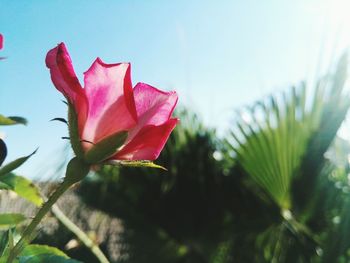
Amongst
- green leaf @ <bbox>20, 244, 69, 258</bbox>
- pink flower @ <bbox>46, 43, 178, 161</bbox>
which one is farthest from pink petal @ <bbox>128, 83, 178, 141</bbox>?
green leaf @ <bbox>20, 244, 69, 258</bbox>

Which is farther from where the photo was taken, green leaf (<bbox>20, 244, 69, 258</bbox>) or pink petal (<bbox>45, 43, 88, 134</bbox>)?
green leaf (<bbox>20, 244, 69, 258</bbox>)

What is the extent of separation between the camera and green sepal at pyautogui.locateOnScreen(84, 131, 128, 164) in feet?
1.17

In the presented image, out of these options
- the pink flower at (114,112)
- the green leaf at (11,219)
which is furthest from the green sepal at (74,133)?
the green leaf at (11,219)

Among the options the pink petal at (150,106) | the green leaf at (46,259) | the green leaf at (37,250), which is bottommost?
the green leaf at (37,250)

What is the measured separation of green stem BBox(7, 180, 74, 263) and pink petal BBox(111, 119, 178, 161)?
0.15ft

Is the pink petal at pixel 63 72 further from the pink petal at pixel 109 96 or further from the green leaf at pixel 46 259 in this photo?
the green leaf at pixel 46 259

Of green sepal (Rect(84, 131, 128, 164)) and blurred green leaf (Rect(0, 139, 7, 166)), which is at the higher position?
blurred green leaf (Rect(0, 139, 7, 166))

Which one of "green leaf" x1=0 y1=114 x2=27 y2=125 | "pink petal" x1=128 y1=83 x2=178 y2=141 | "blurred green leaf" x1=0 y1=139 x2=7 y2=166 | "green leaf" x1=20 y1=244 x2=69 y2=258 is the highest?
"green leaf" x1=0 y1=114 x2=27 y2=125

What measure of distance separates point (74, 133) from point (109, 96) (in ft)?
0.12

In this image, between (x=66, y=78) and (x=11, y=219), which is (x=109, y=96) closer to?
(x=66, y=78)

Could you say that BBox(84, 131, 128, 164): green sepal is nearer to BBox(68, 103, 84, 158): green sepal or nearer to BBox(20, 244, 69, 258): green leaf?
BBox(68, 103, 84, 158): green sepal

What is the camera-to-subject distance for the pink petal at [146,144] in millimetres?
365

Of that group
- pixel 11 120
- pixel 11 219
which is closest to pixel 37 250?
pixel 11 219

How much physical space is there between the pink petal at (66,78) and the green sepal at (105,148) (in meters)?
0.02
